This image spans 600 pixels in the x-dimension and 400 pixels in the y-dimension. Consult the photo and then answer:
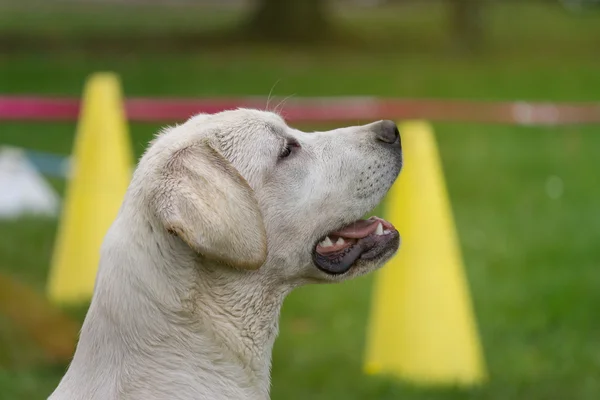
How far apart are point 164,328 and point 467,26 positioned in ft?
81.3

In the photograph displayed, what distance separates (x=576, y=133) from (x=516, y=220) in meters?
6.08

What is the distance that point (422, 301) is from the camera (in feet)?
22.1

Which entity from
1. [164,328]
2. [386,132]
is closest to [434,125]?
[386,132]

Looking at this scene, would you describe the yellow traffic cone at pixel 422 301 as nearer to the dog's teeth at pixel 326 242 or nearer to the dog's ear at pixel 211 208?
the dog's teeth at pixel 326 242

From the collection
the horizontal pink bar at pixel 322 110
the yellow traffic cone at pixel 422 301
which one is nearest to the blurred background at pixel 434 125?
the yellow traffic cone at pixel 422 301

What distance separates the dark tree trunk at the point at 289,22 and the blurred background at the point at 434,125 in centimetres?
4

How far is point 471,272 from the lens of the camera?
9438mm

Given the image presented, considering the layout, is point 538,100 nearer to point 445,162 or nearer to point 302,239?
point 445,162

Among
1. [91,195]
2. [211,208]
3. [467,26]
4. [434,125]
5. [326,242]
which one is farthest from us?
[467,26]

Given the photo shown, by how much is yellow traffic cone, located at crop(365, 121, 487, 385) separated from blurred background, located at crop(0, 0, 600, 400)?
0.20m

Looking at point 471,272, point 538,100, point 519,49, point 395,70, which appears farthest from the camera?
point 519,49

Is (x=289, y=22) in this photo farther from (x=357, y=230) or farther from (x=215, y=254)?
(x=215, y=254)

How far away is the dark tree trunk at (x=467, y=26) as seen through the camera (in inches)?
1086

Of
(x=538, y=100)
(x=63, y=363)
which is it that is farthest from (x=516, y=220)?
(x=538, y=100)
